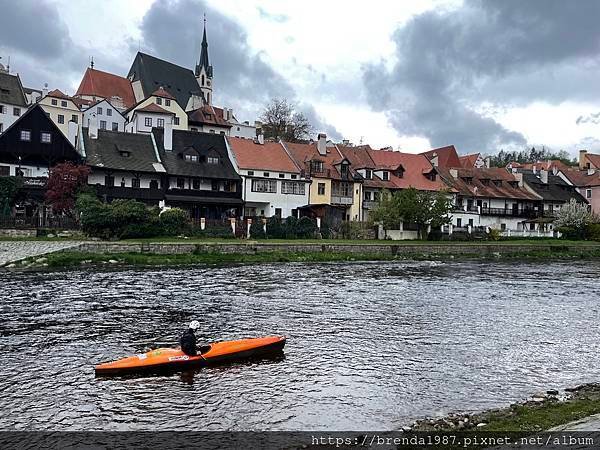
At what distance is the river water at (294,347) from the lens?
1106 centimetres

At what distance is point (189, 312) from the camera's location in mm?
20969

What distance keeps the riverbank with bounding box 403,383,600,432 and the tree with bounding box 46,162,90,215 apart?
4258 cm

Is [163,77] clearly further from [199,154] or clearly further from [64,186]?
[64,186]

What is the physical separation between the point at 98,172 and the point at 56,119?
27918 mm

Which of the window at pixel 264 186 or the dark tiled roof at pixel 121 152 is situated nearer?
the dark tiled roof at pixel 121 152

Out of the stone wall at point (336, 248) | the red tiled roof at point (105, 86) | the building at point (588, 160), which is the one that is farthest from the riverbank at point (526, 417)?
the building at point (588, 160)

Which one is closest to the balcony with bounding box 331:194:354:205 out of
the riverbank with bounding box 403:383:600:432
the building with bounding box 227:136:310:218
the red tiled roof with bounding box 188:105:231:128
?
the building with bounding box 227:136:310:218

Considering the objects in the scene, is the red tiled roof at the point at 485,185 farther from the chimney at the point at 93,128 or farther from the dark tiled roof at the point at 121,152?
the chimney at the point at 93,128

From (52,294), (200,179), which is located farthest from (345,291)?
(200,179)

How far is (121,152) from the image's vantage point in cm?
5381

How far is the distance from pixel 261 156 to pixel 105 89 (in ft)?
145

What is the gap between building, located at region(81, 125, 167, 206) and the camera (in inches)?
2025

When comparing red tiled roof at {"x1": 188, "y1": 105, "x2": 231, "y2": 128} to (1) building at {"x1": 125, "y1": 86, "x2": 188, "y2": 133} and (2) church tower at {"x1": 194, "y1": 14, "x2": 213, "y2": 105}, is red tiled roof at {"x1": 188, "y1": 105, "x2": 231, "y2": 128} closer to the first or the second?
(1) building at {"x1": 125, "y1": 86, "x2": 188, "y2": 133}

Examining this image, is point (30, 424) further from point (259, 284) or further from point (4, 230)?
point (4, 230)
